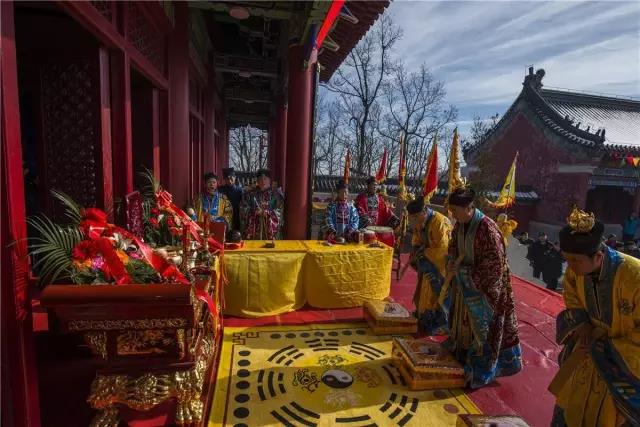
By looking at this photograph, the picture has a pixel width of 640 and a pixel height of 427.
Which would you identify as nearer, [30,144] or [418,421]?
[418,421]

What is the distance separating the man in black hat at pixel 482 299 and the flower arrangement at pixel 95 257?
2429 mm

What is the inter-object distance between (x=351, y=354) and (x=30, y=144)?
4030 mm

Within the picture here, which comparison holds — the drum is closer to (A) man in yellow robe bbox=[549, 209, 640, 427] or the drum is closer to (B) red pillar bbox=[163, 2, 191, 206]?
(B) red pillar bbox=[163, 2, 191, 206]

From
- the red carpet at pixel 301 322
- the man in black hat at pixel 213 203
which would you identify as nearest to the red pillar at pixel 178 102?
the man in black hat at pixel 213 203

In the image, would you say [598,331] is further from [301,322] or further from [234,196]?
[234,196]

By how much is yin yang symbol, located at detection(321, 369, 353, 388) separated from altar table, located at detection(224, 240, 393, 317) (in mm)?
1436

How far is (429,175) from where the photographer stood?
15.6ft

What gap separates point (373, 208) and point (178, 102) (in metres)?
4.17

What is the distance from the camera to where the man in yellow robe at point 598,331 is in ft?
6.64

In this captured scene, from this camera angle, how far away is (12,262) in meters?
1.71

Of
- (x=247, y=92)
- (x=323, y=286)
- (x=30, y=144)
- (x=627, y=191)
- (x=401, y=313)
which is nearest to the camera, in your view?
(x=30, y=144)

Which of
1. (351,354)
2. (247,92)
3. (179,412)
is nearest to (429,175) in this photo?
(351,354)

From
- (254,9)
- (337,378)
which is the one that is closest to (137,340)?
(337,378)

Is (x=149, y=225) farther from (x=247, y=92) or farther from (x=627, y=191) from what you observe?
(x=627, y=191)
